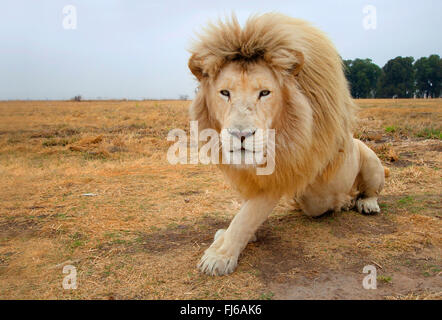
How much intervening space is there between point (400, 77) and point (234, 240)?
204 ft

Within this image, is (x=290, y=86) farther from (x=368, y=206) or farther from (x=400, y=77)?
(x=400, y=77)

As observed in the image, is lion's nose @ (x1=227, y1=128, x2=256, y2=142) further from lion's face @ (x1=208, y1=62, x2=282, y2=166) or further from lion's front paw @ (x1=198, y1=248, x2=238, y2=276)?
lion's front paw @ (x1=198, y1=248, x2=238, y2=276)

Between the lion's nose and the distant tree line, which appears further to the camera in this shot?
the distant tree line

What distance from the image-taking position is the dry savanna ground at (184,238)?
8.13ft

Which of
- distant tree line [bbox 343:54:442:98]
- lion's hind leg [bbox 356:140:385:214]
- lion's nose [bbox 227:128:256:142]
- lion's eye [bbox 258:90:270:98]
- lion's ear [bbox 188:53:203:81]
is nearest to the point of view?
lion's nose [bbox 227:128:256:142]

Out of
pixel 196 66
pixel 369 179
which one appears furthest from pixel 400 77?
pixel 196 66

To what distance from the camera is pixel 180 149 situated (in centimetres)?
893

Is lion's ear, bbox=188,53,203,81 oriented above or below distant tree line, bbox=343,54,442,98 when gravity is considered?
below

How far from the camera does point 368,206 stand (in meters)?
3.91

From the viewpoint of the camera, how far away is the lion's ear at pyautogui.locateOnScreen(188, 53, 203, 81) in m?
2.73

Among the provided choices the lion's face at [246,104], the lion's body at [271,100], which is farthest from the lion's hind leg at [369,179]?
the lion's face at [246,104]

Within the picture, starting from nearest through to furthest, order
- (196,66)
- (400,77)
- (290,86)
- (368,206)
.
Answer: (290,86), (196,66), (368,206), (400,77)

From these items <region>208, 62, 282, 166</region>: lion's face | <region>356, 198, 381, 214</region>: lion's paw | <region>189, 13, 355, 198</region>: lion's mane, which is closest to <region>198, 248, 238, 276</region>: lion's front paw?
<region>189, 13, 355, 198</region>: lion's mane

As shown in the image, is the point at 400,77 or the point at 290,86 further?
the point at 400,77
